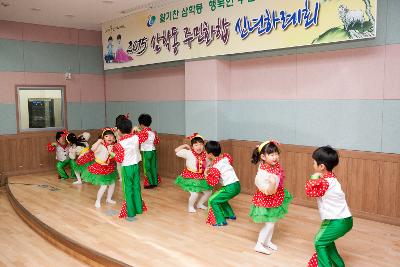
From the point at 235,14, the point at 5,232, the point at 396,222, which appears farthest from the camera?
the point at 235,14

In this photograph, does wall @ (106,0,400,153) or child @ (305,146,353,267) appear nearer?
child @ (305,146,353,267)

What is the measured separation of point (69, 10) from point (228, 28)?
324cm

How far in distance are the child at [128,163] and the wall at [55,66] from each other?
4194 millimetres

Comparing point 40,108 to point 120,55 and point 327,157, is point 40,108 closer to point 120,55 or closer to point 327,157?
point 120,55

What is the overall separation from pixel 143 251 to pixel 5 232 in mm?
2240

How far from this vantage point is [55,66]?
337 inches

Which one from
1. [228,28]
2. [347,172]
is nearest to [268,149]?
[347,172]

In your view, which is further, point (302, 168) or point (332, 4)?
point (302, 168)

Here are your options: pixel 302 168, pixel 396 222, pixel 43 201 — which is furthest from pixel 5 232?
pixel 396 222

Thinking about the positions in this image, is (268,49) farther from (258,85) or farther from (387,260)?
(387,260)

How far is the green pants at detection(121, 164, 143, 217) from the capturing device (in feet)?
16.3

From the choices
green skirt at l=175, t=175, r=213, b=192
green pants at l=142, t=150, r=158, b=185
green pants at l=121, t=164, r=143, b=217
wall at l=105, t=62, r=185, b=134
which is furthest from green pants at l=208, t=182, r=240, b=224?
wall at l=105, t=62, r=185, b=134

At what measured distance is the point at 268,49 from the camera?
5.35 meters

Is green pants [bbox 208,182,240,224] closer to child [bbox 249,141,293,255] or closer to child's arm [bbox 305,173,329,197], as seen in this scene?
child [bbox 249,141,293,255]
